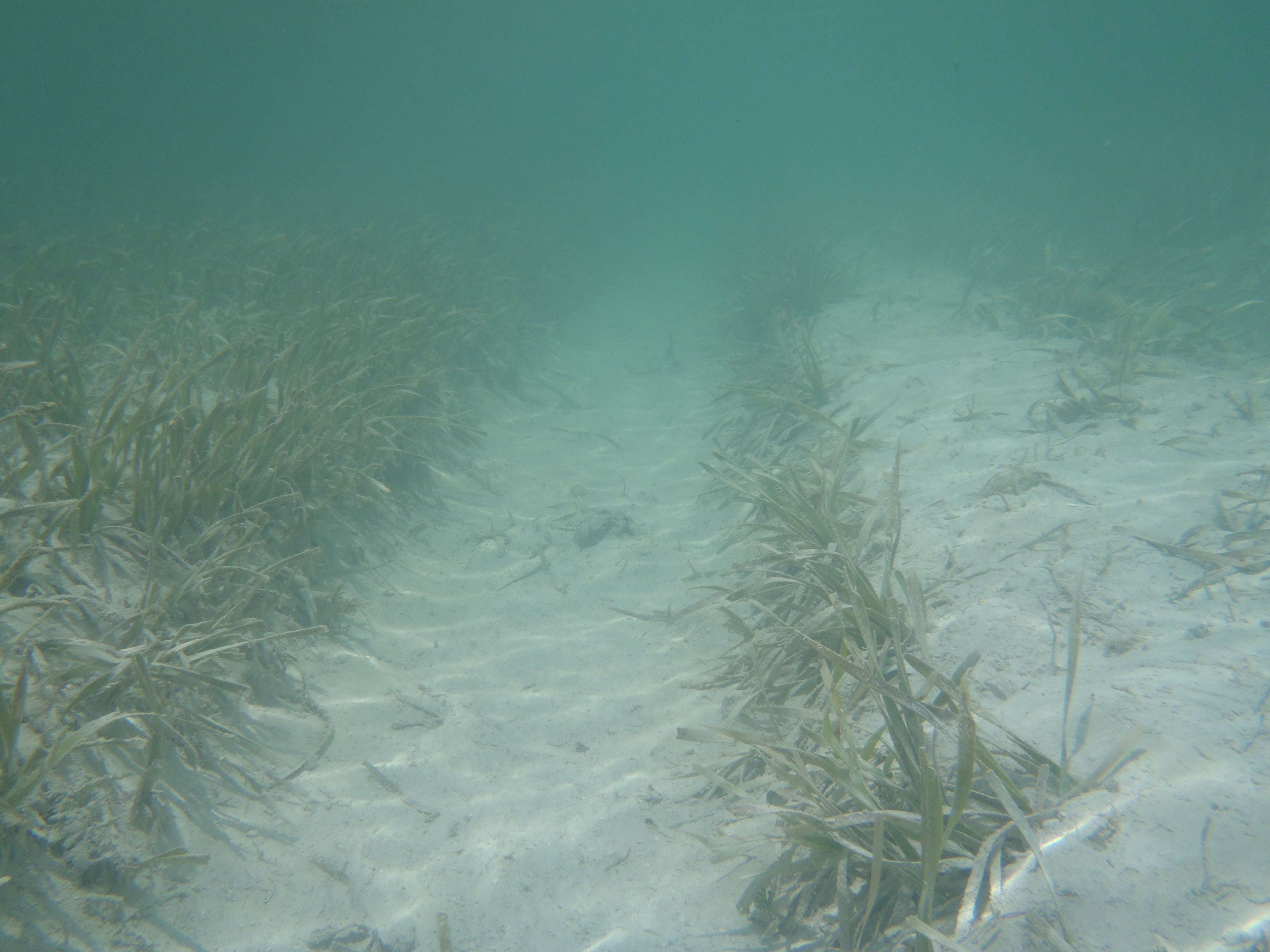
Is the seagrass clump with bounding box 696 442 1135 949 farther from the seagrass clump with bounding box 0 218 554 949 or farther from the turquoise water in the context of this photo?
the seagrass clump with bounding box 0 218 554 949

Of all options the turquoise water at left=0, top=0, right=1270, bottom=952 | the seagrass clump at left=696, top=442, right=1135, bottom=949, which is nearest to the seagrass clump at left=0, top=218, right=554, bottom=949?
the turquoise water at left=0, top=0, right=1270, bottom=952

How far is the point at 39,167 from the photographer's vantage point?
667 inches

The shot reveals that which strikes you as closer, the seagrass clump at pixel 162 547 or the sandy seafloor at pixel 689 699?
the sandy seafloor at pixel 689 699

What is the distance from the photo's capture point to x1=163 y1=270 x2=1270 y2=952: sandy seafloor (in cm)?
156

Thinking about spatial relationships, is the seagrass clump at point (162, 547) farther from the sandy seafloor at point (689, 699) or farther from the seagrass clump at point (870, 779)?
the seagrass clump at point (870, 779)

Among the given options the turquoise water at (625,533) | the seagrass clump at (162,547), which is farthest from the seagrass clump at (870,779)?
the seagrass clump at (162,547)

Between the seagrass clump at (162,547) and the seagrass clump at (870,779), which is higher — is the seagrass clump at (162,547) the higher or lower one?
the higher one

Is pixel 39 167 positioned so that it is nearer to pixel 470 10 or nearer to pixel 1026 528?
pixel 1026 528

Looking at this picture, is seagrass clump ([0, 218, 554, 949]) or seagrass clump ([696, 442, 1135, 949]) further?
seagrass clump ([0, 218, 554, 949])

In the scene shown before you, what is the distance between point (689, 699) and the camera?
3.31m

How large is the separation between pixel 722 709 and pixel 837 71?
137583mm

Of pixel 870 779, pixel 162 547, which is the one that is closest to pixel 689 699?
pixel 870 779

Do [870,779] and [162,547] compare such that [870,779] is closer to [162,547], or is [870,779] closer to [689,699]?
[689,699]

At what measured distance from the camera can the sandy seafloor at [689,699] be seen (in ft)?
5.13
